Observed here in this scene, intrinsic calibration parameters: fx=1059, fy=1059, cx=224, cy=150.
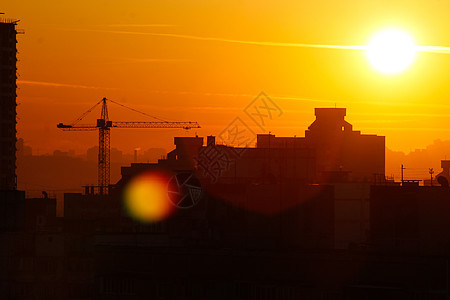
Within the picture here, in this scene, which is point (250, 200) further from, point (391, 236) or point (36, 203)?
point (36, 203)

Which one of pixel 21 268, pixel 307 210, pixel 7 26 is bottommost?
pixel 21 268

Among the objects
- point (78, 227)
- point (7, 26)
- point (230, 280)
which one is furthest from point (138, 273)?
point (7, 26)

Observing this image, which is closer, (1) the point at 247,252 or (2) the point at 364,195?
(1) the point at 247,252

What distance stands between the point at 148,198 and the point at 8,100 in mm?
61485

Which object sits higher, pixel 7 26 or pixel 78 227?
pixel 7 26

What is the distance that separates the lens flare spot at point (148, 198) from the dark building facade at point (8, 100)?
32426 millimetres

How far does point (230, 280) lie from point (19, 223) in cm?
2931

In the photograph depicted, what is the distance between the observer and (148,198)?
404 ft

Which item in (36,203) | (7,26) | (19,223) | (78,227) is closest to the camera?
(19,223)

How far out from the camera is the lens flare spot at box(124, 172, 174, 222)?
108 meters

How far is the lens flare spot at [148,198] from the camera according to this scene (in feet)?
354

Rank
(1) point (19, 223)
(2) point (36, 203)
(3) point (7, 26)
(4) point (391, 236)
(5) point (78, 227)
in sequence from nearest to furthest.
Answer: (4) point (391, 236), (1) point (19, 223), (5) point (78, 227), (2) point (36, 203), (3) point (7, 26)

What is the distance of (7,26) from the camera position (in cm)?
17850

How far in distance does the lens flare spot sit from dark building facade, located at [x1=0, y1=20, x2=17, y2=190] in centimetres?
3243
